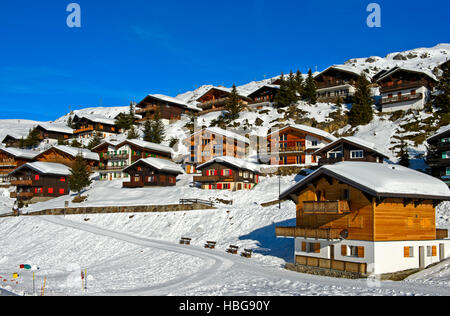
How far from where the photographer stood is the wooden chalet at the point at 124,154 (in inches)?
3344

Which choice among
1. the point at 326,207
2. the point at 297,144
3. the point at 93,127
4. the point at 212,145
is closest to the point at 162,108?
the point at 93,127

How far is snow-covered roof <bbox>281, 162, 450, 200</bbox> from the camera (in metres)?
26.4

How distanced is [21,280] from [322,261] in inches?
927

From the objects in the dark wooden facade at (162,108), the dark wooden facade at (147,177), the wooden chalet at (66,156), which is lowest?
the dark wooden facade at (147,177)

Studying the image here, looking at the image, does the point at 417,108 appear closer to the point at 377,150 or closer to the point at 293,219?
the point at 377,150

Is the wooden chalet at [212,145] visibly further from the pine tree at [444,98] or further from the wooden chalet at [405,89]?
the pine tree at [444,98]

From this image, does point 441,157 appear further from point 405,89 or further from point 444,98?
point 405,89

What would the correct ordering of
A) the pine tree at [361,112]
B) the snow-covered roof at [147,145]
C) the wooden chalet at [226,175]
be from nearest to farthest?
the wooden chalet at [226,175]
the pine tree at [361,112]
the snow-covered roof at [147,145]

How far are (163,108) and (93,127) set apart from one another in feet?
73.8

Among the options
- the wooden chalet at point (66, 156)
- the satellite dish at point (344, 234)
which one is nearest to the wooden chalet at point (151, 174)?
the wooden chalet at point (66, 156)

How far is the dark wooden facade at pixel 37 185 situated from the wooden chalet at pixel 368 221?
58555mm

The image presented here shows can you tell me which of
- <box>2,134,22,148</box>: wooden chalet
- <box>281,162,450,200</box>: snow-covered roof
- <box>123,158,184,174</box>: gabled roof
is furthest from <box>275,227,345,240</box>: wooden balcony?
<box>2,134,22,148</box>: wooden chalet

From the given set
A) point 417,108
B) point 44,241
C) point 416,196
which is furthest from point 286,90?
point 416,196

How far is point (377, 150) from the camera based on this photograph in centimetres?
5747
